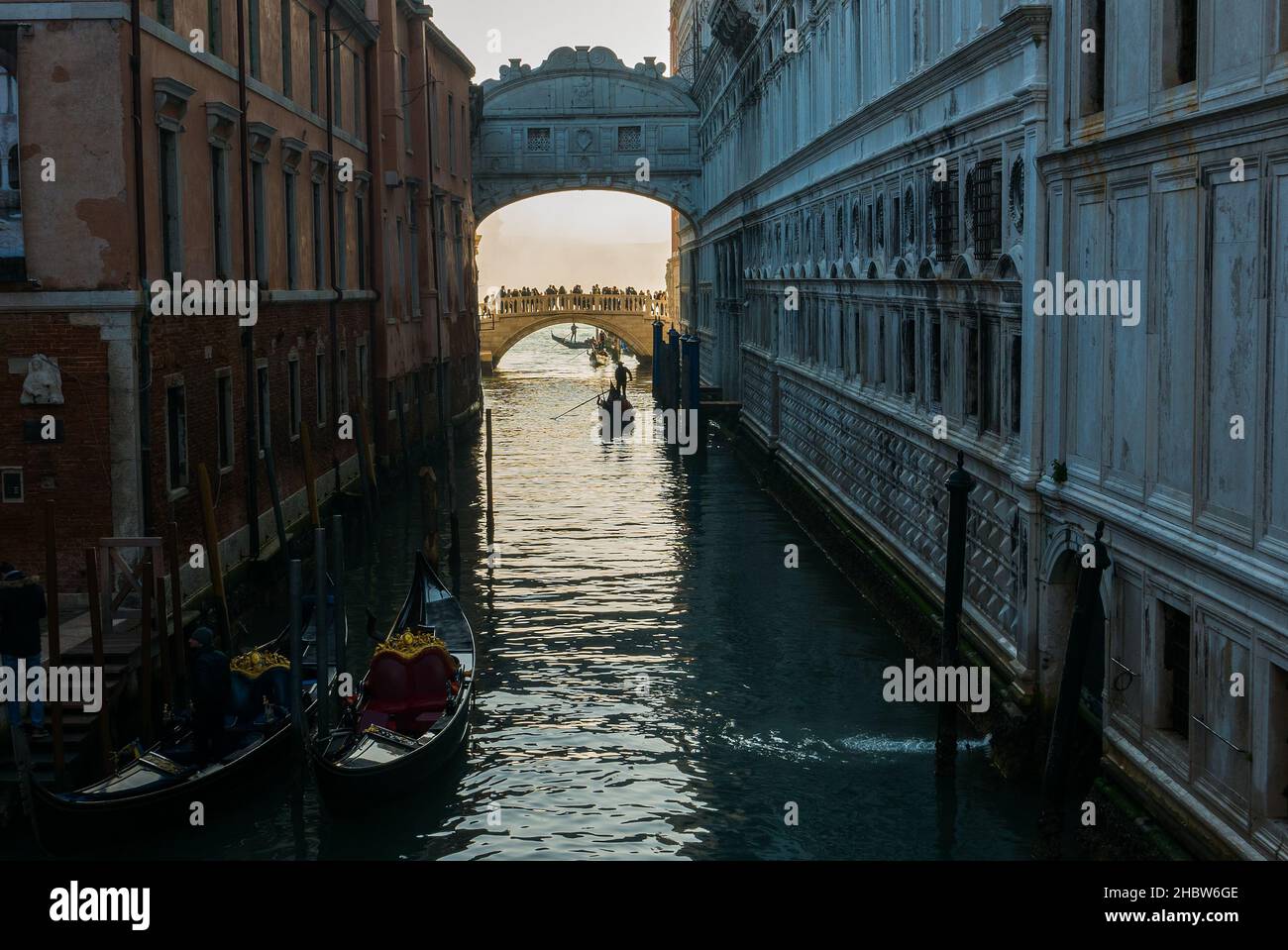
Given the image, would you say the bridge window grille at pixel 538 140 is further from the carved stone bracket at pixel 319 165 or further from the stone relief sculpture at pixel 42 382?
the stone relief sculpture at pixel 42 382

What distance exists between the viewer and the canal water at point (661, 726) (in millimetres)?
10453

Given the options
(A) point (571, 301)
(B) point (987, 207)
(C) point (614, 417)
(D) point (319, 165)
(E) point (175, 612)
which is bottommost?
(E) point (175, 612)

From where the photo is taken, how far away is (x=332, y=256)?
22.6 metres

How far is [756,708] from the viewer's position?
13500 mm

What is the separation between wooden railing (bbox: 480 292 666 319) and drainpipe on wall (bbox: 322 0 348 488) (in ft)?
113

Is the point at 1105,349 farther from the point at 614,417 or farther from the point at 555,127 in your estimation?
the point at 555,127

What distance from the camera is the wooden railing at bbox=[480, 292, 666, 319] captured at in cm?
5731

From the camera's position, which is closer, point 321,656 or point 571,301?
point 321,656

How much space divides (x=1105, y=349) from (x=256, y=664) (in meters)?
6.43

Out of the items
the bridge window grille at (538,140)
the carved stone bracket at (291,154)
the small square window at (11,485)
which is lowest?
the small square window at (11,485)

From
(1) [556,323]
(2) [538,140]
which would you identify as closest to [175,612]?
(2) [538,140]

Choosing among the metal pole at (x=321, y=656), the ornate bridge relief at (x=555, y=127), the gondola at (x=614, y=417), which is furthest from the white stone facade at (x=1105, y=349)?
the ornate bridge relief at (x=555, y=127)

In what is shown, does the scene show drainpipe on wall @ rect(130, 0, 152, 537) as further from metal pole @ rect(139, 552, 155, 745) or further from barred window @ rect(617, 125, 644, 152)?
barred window @ rect(617, 125, 644, 152)

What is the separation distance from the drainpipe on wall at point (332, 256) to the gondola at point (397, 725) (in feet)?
29.7
